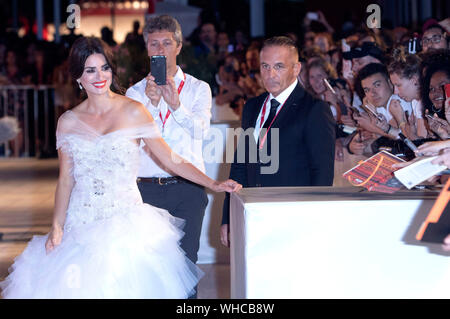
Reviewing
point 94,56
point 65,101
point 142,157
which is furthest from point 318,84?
point 65,101

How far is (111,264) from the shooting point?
3490mm

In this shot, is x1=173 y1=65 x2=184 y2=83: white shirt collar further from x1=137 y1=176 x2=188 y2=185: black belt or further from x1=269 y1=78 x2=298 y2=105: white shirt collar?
x1=269 y1=78 x2=298 y2=105: white shirt collar

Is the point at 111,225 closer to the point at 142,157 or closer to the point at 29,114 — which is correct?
the point at 142,157

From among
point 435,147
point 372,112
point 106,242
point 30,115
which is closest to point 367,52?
point 372,112

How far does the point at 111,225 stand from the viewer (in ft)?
12.0

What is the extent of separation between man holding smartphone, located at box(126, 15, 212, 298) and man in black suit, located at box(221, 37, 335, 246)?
39cm

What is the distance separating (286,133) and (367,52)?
7.48 ft

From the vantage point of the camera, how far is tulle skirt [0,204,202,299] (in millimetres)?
3434

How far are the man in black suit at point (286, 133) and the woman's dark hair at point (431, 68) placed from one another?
1052 mm

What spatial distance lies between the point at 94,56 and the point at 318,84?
3.18m

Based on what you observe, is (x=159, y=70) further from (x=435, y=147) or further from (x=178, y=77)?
(x=435, y=147)

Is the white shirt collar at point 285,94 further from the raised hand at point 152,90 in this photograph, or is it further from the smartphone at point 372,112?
the smartphone at point 372,112

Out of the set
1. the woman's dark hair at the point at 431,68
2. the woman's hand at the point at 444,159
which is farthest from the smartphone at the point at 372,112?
the woman's hand at the point at 444,159

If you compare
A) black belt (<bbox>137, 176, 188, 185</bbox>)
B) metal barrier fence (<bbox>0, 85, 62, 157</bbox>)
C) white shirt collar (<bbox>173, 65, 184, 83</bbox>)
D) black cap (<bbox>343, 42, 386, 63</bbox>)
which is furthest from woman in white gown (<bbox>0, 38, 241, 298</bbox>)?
metal barrier fence (<bbox>0, 85, 62, 157</bbox>)
